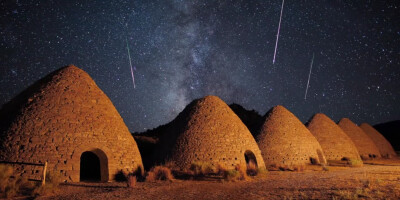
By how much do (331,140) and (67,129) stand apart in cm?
2183

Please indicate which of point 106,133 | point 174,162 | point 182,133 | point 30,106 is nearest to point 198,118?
point 182,133

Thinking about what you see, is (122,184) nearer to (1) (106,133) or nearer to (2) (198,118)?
(1) (106,133)

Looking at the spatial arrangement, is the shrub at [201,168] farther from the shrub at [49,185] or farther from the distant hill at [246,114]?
the distant hill at [246,114]

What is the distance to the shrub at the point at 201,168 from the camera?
12.9m

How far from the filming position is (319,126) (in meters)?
26.0

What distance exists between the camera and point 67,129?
1088 centimetres

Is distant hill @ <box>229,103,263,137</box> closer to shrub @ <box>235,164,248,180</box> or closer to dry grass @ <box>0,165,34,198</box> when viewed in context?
shrub @ <box>235,164,248,180</box>

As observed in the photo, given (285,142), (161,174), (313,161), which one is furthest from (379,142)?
(161,174)

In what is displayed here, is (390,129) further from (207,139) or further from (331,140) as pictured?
(207,139)

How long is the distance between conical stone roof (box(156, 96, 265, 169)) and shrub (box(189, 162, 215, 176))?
32 cm

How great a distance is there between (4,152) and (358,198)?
36.1ft

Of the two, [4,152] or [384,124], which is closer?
[4,152]

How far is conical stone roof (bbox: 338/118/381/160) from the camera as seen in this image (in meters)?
30.2

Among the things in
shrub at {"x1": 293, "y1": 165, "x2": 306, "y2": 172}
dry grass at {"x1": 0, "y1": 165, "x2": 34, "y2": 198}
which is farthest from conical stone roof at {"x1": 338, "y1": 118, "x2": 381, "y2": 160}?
dry grass at {"x1": 0, "y1": 165, "x2": 34, "y2": 198}
